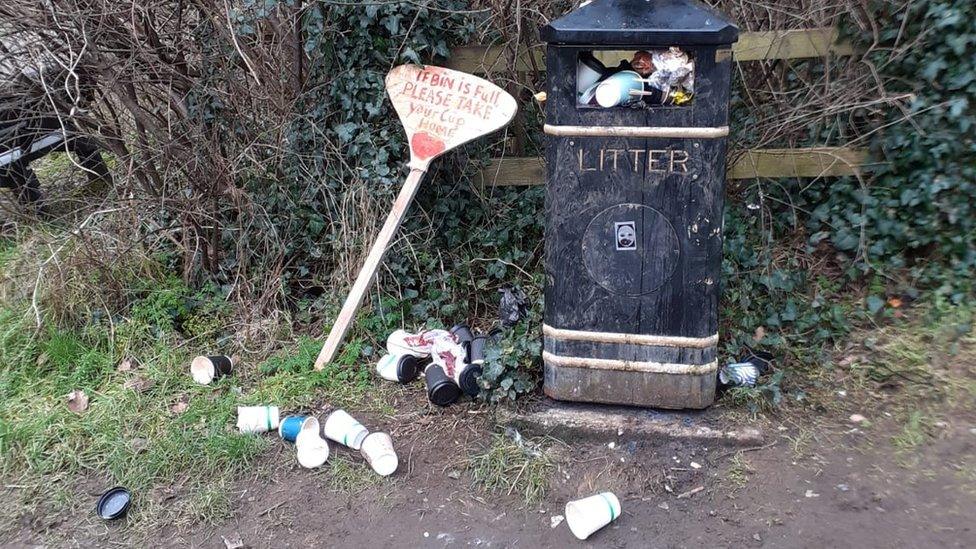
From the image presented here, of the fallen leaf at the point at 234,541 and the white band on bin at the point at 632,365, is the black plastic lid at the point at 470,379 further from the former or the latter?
the fallen leaf at the point at 234,541

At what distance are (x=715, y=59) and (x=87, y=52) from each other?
298 cm

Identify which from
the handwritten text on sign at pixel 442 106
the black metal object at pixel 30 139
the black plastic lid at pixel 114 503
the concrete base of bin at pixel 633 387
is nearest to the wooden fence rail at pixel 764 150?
the handwritten text on sign at pixel 442 106

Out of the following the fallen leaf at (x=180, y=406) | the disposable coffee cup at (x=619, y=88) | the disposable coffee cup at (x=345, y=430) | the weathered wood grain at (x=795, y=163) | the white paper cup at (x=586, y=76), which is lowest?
the disposable coffee cup at (x=345, y=430)

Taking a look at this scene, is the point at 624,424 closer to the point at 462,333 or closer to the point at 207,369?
the point at 462,333

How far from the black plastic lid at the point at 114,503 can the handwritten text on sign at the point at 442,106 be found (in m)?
1.83

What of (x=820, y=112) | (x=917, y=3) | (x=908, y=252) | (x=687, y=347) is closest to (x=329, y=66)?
(x=687, y=347)

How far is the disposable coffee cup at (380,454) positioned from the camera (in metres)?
2.98

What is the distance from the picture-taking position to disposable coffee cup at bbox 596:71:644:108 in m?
2.66

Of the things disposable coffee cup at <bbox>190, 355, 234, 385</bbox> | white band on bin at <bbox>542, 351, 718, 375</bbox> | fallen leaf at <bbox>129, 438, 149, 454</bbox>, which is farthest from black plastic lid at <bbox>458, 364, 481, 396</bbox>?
fallen leaf at <bbox>129, 438, 149, 454</bbox>

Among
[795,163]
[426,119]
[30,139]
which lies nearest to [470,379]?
[426,119]

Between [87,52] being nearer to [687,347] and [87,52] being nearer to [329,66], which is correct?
[329,66]

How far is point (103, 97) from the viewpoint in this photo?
407 cm

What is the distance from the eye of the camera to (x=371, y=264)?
11.5ft

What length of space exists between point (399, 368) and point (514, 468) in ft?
2.65
